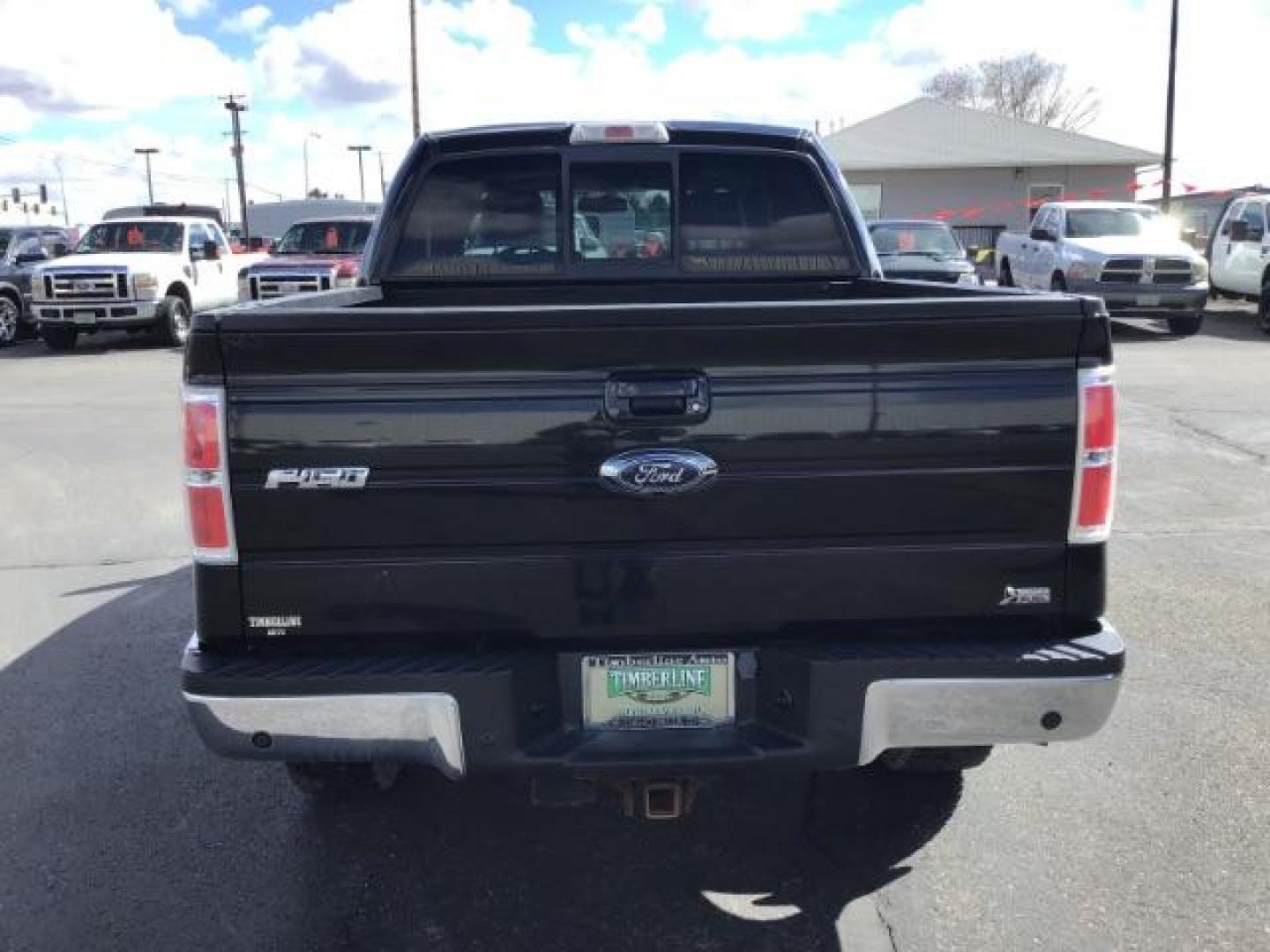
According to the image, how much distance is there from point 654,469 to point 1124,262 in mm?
16951

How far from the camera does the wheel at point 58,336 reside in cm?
1827

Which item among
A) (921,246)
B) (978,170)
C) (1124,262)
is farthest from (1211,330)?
(978,170)

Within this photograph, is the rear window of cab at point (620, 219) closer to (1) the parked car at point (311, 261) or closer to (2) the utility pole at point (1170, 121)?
(1) the parked car at point (311, 261)

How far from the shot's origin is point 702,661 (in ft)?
9.00

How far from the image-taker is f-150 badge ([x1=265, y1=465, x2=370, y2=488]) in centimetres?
259

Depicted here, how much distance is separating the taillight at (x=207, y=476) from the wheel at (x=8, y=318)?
1918cm

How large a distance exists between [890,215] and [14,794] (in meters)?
35.2

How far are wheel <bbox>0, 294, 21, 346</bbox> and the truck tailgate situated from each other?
63.2 ft

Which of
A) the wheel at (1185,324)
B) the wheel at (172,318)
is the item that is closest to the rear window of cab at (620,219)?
the wheel at (172,318)

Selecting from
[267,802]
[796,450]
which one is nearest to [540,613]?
[796,450]

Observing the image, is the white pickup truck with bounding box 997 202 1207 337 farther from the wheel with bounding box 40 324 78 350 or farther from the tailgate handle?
the tailgate handle

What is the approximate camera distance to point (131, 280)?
58.4 ft

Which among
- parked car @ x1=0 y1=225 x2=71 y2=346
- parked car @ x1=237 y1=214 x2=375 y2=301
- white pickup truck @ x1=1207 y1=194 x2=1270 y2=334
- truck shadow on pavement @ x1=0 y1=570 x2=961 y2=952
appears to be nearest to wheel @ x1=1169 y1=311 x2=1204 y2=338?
white pickup truck @ x1=1207 y1=194 x2=1270 y2=334

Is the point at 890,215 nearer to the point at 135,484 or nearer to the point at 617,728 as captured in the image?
the point at 135,484
